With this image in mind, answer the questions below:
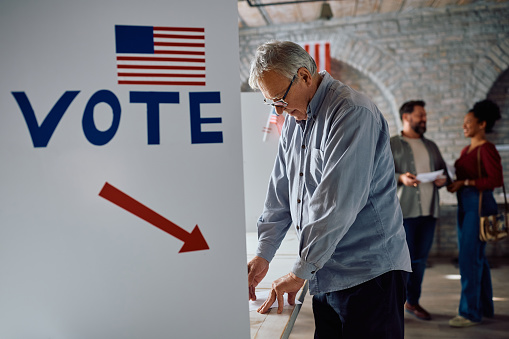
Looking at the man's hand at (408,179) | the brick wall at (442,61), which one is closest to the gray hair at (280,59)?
the man's hand at (408,179)

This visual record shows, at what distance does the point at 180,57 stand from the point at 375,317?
97 centimetres

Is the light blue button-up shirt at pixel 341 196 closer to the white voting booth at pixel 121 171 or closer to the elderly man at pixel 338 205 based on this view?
the elderly man at pixel 338 205

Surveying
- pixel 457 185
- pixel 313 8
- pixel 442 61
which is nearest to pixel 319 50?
pixel 457 185

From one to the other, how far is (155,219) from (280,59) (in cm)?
68

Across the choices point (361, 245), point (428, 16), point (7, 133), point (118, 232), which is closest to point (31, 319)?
point (118, 232)

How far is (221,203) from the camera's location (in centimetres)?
81

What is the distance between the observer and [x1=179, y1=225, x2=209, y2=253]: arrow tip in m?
Answer: 0.80

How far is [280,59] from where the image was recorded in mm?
1259

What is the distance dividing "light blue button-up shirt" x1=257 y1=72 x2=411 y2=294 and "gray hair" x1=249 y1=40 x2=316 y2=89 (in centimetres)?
13

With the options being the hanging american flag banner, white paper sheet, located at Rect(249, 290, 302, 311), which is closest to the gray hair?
white paper sheet, located at Rect(249, 290, 302, 311)

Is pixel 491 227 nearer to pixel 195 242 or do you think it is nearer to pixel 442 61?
pixel 195 242

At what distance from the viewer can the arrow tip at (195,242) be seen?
798mm

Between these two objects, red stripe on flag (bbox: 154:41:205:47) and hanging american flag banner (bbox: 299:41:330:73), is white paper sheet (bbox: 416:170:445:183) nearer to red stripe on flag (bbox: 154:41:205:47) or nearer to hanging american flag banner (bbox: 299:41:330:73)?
hanging american flag banner (bbox: 299:41:330:73)

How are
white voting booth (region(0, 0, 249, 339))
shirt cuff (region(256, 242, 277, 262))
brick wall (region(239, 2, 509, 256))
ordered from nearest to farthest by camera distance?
1. white voting booth (region(0, 0, 249, 339))
2. shirt cuff (region(256, 242, 277, 262))
3. brick wall (region(239, 2, 509, 256))
